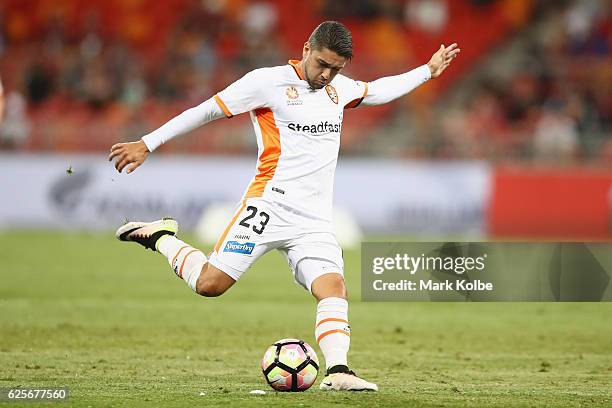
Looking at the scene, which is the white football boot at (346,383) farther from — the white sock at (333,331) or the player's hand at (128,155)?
the player's hand at (128,155)

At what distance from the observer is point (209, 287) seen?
8031 mm

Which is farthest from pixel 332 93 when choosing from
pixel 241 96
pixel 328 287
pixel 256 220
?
pixel 328 287

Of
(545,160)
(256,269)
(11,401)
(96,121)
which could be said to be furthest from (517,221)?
(11,401)

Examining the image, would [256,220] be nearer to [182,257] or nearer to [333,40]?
[182,257]

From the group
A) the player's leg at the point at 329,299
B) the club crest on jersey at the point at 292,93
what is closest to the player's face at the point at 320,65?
the club crest on jersey at the point at 292,93

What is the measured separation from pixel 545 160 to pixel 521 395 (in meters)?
15.1

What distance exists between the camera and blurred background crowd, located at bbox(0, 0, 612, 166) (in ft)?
74.3

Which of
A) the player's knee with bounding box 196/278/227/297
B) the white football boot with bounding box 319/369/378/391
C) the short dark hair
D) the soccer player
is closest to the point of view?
the white football boot with bounding box 319/369/378/391

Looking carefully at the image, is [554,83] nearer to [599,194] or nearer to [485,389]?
[599,194]

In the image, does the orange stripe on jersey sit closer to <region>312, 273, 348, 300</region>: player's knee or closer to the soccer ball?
<region>312, 273, 348, 300</region>: player's knee

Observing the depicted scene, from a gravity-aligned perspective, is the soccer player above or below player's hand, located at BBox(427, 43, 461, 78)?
below

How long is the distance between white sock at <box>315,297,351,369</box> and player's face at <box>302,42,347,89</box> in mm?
1502

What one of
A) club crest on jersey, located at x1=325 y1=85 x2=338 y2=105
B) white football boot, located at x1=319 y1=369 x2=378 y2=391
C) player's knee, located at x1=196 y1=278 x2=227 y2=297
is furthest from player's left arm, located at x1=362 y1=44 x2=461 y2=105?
white football boot, located at x1=319 y1=369 x2=378 y2=391

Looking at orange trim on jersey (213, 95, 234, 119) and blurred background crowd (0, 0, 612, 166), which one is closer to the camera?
orange trim on jersey (213, 95, 234, 119)
